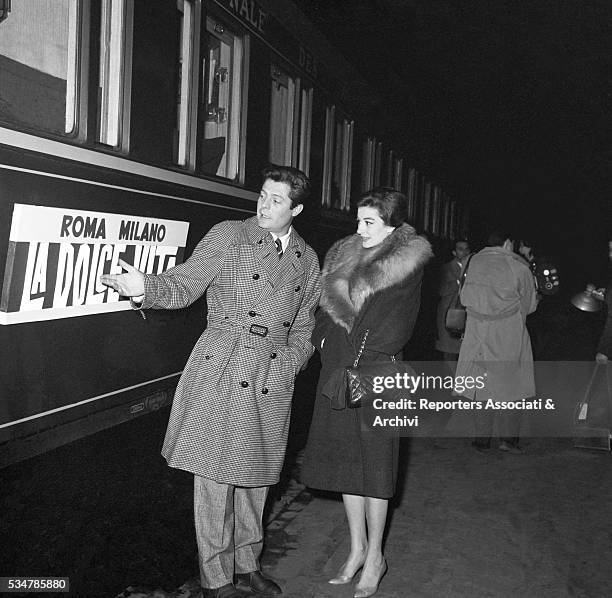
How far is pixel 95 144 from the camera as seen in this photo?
3410 millimetres

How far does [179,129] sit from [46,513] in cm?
191

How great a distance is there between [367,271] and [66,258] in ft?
4.02

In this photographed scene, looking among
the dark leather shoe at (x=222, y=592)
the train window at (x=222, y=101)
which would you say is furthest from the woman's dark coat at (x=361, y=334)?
the train window at (x=222, y=101)

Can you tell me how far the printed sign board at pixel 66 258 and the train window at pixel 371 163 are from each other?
5.11 meters

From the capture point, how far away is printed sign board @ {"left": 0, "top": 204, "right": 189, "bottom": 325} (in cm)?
289

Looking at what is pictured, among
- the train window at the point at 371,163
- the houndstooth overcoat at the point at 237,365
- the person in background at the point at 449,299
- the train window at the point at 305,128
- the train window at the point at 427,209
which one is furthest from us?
the train window at the point at 427,209

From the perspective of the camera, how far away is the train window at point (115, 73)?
3.50 meters

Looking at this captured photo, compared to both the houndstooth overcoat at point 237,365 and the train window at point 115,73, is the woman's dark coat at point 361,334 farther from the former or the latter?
the train window at point 115,73

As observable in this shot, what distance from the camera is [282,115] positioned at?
19.8 feet

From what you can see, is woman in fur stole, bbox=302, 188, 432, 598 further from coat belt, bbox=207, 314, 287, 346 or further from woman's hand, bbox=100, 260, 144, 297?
woman's hand, bbox=100, 260, 144, 297

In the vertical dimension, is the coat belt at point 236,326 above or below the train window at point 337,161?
below

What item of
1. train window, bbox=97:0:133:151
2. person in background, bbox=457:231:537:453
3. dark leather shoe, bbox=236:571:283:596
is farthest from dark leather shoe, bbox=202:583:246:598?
person in background, bbox=457:231:537:453

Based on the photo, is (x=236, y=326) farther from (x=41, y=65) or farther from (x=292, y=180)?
(x=41, y=65)

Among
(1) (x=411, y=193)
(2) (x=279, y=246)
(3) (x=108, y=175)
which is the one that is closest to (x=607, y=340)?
(2) (x=279, y=246)
